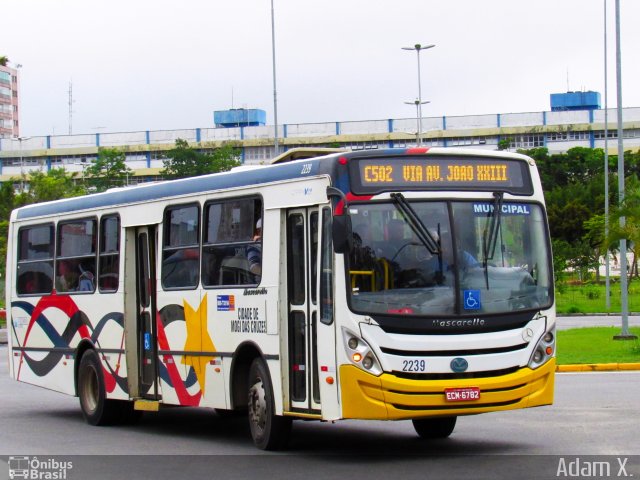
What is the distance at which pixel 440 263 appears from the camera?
38.4ft

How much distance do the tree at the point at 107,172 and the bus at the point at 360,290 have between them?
89.5 m

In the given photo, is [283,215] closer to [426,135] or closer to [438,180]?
[438,180]

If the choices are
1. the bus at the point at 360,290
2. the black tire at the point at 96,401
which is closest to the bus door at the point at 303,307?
the bus at the point at 360,290

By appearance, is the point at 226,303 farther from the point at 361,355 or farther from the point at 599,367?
the point at 599,367

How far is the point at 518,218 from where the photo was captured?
12.4m

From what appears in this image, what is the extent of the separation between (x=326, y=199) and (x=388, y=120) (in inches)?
4140

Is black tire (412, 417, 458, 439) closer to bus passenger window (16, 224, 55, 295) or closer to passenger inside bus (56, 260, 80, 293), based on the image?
passenger inside bus (56, 260, 80, 293)

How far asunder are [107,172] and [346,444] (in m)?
92.5

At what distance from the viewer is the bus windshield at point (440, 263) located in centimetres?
1160

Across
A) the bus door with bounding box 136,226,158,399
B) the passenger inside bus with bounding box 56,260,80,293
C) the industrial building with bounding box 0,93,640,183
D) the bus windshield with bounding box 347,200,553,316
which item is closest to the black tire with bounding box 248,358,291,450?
the bus windshield with bounding box 347,200,553,316

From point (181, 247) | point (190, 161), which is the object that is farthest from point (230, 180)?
point (190, 161)

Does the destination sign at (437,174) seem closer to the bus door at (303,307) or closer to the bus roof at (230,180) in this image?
the bus roof at (230,180)

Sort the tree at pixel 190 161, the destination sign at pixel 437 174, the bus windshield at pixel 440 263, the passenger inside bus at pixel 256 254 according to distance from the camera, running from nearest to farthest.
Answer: the bus windshield at pixel 440 263, the destination sign at pixel 437 174, the passenger inside bus at pixel 256 254, the tree at pixel 190 161

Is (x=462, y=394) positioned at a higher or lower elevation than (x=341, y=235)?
lower
